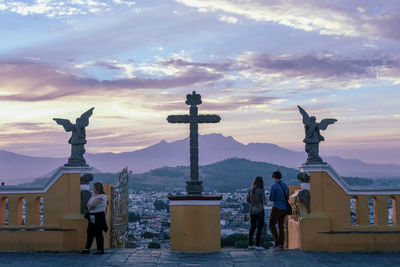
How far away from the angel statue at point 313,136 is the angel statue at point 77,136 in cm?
493

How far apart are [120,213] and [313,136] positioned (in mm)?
5235

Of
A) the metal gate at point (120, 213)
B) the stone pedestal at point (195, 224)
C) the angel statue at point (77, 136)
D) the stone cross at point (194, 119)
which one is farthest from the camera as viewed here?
the metal gate at point (120, 213)

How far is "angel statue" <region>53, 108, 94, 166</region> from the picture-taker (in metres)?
13.9

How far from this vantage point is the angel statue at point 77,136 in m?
13.9

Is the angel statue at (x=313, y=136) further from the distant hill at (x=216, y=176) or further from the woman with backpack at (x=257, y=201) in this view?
the distant hill at (x=216, y=176)

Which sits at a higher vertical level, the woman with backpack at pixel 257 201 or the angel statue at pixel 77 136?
the angel statue at pixel 77 136

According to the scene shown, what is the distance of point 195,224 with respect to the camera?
1334 cm

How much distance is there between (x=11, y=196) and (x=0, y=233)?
84 cm

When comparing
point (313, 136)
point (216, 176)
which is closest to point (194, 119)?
point (313, 136)

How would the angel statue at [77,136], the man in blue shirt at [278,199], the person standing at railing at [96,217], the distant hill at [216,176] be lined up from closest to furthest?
1. the person standing at railing at [96,217]
2. the man in blue shirt at [278,199]
3. the angel statue at [77,136]
4. the distant hill at [216,176]

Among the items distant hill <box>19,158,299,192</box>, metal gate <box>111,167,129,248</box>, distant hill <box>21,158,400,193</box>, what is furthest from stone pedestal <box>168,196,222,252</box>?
distant hill <box>19,158,299,192</box>

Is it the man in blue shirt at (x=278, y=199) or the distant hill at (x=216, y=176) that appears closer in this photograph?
the man in blue shirt at (x=278, y=199)

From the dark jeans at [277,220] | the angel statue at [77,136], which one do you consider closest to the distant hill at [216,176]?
the dark jeans at [277,220]

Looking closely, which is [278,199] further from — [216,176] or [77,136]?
[216,176]
